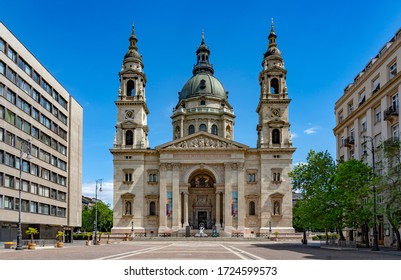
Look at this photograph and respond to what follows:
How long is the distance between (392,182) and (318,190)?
1588cm

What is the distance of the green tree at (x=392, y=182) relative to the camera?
4269cm

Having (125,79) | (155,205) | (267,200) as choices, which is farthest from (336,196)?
(125,79)

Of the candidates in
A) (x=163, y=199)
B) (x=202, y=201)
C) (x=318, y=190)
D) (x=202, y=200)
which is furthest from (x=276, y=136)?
(x=318, y=190)

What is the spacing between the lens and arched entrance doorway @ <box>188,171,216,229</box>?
11362cm

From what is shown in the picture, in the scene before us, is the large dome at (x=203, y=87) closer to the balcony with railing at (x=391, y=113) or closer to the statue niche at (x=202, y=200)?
the statue niche at (x=202, y=200)

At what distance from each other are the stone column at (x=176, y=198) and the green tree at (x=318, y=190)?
4375 cm

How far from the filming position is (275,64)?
112188 millimetres

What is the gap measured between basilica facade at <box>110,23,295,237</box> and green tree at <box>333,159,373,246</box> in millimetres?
50844

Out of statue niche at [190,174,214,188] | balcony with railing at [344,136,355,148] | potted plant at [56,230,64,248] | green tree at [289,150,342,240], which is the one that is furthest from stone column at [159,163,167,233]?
balcony with railing at [344,136,355,148]

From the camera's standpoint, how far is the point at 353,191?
2088 inches

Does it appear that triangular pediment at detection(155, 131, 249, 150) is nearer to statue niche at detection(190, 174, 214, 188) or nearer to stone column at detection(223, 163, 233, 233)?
stone column at detection(223, 163, 233, 233)
